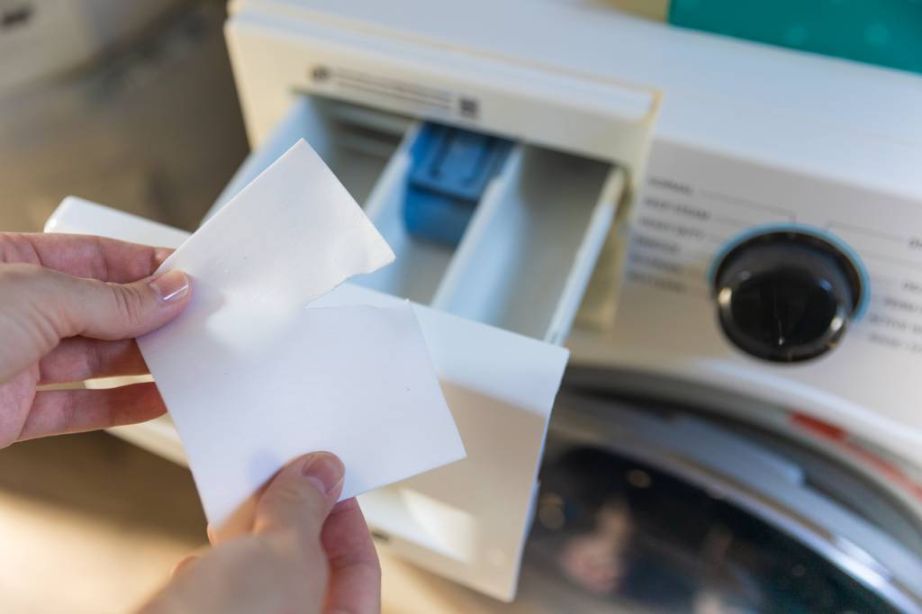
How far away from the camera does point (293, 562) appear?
0.34m

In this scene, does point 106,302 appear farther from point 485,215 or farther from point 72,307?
point 485,215

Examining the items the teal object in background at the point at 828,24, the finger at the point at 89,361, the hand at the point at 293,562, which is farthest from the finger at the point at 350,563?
the teal object in background at the point at 828,24

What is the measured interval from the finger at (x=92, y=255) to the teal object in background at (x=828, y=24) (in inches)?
12.4

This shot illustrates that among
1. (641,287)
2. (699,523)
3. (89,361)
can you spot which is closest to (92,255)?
(89,361)

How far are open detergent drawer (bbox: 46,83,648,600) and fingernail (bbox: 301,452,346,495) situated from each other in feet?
0.19

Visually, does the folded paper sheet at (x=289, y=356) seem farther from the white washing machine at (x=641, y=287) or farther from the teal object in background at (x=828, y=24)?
the teal object in background at (x=828, y=24)

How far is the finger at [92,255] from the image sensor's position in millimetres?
420

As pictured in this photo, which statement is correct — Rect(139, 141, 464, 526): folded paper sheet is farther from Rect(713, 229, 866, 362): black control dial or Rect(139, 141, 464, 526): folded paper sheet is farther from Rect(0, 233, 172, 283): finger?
Rect(713, 229, 866, 362): black control dial

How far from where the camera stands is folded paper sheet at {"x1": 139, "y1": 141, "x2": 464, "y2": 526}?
→ 0.37 metres

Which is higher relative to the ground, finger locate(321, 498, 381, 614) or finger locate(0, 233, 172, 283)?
finger locate(0, 233, 172, 283)

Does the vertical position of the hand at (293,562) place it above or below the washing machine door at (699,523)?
below

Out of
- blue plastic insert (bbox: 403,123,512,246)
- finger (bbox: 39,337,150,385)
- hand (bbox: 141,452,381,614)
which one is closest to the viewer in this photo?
hand (bbox: 141,452,381,614)

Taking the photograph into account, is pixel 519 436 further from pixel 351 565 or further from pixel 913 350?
pixel 913 350

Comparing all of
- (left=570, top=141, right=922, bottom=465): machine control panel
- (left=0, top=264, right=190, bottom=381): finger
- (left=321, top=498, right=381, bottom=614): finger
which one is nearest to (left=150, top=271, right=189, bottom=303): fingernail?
(left=0, top=264, right=190, bottom=381): finger
